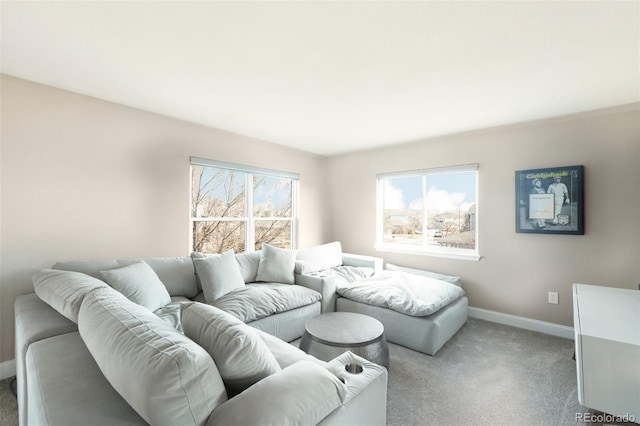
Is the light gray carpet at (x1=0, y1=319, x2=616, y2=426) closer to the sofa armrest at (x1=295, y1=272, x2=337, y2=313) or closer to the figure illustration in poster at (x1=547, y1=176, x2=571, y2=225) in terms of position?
the sofa armrest at (x1=295, y1=272, x2=337, y2=313)

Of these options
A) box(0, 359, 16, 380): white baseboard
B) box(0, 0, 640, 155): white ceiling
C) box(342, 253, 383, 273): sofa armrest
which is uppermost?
box(0, 0, 640, 155): white ceiling

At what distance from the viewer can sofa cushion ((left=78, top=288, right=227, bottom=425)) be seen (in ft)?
2.56

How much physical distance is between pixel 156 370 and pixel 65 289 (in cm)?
128

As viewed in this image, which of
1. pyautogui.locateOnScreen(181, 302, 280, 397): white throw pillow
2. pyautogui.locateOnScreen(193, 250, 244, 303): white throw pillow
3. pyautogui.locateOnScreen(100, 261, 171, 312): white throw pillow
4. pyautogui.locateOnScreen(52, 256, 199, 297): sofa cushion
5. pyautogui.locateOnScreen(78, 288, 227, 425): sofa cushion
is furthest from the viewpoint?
pyautogui.locateOnScreen(193, 250, 244, 303): white throw pillow

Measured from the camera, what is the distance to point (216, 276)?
2.70 m

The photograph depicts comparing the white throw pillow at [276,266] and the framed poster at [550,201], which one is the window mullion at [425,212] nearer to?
the framed poster at [550,201]

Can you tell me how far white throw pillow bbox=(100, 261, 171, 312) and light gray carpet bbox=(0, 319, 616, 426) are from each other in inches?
36.1

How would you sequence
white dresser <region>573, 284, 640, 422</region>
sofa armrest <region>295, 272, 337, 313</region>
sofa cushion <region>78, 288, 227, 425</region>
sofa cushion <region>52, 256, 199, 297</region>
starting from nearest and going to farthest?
sofa cushion <region>78, 288, 227, 425</region> → white dresser <region>573, 284, 640, 422</region> → sofa cushion <region>52, 256, 199, 297</region> → sofa armrest <region>295, 272, 337, 313</region>

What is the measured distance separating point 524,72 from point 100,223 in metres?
3.84

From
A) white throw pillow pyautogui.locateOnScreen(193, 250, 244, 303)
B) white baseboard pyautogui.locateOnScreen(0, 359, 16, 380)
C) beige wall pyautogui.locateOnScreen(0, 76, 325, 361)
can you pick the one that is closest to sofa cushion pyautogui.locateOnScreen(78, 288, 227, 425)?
white throw pillow pyautogui.locateOnScreen(193, 250, 244, 303)

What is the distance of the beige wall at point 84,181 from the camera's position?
2.24m

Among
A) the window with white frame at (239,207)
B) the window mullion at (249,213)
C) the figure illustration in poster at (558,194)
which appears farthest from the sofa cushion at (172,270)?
the figure illustration in poster at (558,194)

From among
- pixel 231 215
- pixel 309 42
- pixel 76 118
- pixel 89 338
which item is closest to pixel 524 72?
pixel 309 42

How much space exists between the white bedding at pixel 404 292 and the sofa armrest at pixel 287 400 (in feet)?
6.06
